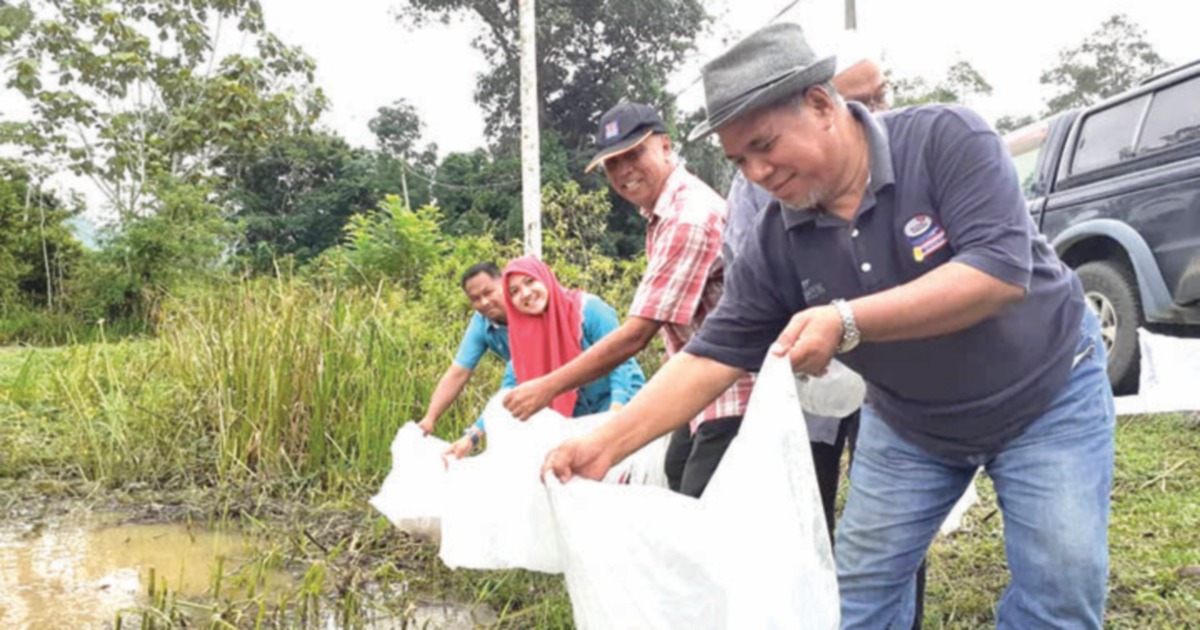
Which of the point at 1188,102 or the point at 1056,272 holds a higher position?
the point at 1188,102

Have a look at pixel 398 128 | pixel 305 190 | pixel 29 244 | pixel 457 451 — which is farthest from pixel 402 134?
pixel 457 451

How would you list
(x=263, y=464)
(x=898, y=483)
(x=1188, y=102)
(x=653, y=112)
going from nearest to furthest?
(x=898, y=483) < (x=653, y=112) < (x=263, y=464) < (x=1188, y=102)

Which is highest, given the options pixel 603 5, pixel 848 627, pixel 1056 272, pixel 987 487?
pixel 603 5

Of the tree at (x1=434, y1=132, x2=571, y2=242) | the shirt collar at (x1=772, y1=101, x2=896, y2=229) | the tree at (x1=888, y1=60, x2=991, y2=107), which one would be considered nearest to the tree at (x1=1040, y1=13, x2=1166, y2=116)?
the tree at (x1=888, y1=60, x2=991, y2=107)

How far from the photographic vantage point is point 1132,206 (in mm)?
4758

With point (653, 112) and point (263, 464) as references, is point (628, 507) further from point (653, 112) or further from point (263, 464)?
point (263, 464)

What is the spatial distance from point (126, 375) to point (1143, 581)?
4.68m

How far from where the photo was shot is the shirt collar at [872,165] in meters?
1.41

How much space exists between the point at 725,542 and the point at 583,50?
18849mm

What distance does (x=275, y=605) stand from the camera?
8.60ft

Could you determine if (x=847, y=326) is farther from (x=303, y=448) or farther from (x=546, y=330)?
(x=303, y=448)

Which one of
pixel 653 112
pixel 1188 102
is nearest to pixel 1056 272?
pixel 653 112

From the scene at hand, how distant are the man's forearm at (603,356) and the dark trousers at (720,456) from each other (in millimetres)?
281

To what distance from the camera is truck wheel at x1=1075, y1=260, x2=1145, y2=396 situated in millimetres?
4793
